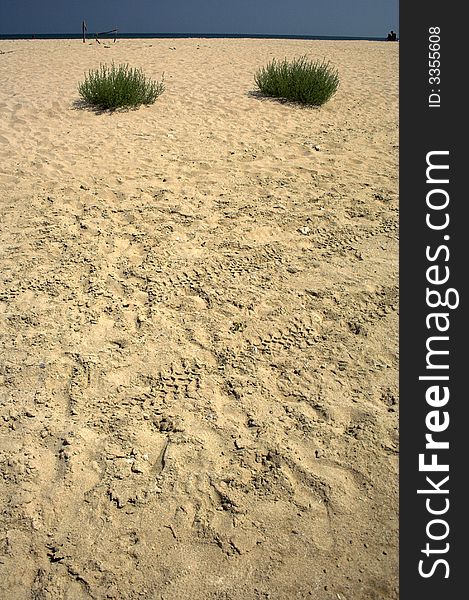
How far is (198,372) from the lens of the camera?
123 inches

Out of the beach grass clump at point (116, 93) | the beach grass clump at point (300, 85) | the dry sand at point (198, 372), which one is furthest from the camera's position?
the beach grass clump at point (300, 85)

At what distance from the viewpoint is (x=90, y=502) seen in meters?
2.44

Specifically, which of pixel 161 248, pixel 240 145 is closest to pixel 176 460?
pixel 161 248

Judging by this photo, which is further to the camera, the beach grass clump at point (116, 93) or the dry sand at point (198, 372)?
the beach grass clump at point (116, 93)

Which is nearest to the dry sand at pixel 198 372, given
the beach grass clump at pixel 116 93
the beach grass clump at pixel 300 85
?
the beach grass clump at pixel 116 93

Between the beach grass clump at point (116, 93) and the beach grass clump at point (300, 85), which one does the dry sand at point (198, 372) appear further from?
the beach grass clump at point (300, 85)

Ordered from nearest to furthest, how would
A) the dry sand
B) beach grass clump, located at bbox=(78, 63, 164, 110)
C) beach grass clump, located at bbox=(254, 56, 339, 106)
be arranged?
the dry sand < beach grass clump, located at bbox=(78, 63, 164, 110) < beach grass clump, located at bbox=(254, 56, 339, 106)

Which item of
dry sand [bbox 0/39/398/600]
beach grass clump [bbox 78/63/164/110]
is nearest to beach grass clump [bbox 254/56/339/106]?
beach grass clump [bbox 78/63/164/110]

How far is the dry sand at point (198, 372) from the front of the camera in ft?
7.36

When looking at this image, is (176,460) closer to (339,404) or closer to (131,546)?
(131,546)

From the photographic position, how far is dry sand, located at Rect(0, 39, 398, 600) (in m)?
2.24

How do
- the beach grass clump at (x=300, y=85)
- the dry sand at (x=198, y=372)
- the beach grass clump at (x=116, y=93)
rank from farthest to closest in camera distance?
the beach grass clump at (x=300, y=85) < the beach grass clump at (x=116, y=93) < the dry sand at (x=198, y=372)

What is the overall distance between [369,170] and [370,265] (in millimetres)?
2034

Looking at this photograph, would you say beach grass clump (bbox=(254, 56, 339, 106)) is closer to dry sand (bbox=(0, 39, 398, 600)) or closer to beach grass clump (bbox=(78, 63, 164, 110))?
beach grass clump (bbox=(78, 63, 164, 110))
